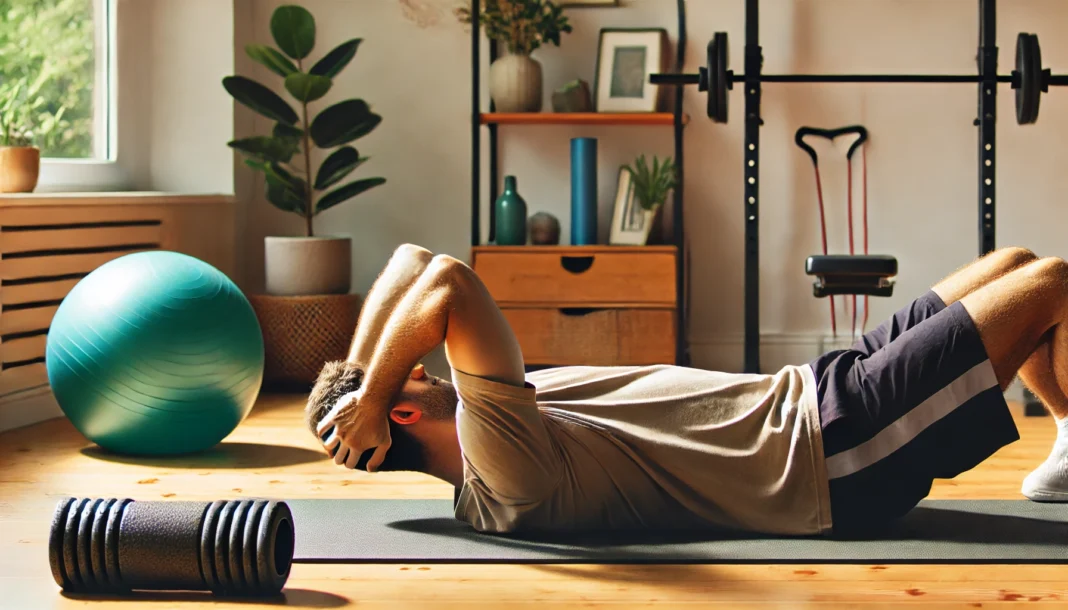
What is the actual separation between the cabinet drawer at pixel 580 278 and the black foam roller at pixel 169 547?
2201 millimetres

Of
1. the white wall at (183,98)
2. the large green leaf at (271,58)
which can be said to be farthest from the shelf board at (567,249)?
the white wall at (183,98)

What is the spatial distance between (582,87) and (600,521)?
7.68 feet

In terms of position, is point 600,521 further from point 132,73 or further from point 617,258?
point 132,73

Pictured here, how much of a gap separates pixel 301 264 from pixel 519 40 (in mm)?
1099

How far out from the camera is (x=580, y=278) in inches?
154

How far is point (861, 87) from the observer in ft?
13.7

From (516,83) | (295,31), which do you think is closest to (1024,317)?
(516,83)

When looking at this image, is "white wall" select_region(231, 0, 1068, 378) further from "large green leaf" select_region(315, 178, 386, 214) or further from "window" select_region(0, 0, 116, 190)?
"window" select_region(0, 0, 116, 190)

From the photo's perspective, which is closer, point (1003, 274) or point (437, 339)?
point (437, 339)

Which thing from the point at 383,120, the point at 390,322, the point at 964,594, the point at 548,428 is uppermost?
the point at 383,120

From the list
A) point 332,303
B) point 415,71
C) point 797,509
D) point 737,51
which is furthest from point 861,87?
point 797,509

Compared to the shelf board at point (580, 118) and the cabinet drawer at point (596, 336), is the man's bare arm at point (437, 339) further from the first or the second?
the shelf board at point (580, 118)

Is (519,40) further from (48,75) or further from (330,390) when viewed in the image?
(330,390)

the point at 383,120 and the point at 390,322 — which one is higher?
the point at 383,120
